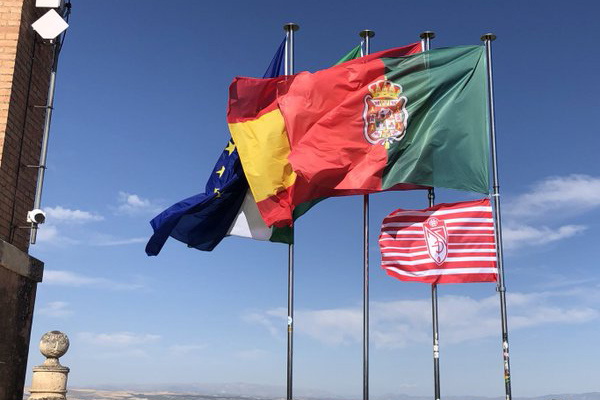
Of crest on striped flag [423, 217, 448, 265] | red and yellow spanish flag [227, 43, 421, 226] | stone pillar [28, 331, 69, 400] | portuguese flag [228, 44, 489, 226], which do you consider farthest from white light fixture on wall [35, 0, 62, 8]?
crest on striped flag [423, 217, 448, 265]

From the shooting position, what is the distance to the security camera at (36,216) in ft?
36.1

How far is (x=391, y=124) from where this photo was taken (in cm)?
1346

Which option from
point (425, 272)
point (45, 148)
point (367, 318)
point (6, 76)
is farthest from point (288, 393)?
point (6, 76)

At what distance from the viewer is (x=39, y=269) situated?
38.0 feet

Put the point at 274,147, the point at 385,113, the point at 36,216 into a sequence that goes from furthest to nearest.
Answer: the point at 274,147 → the point at 385,113 → the point at 36,216

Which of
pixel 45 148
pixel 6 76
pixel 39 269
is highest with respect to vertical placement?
pixel 6 76

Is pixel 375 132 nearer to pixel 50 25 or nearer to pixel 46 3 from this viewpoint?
pixel 50 25

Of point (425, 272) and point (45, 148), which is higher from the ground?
point (45, 148)

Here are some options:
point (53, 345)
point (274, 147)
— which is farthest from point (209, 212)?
point (53, 345)

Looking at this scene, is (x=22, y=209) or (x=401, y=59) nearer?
(x=22, y=209)

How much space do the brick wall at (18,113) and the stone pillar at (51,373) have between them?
182 centimetres

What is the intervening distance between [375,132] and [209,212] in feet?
14.0

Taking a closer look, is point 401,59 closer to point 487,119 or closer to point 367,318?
point 487,119

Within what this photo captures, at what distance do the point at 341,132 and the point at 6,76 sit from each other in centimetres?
633
